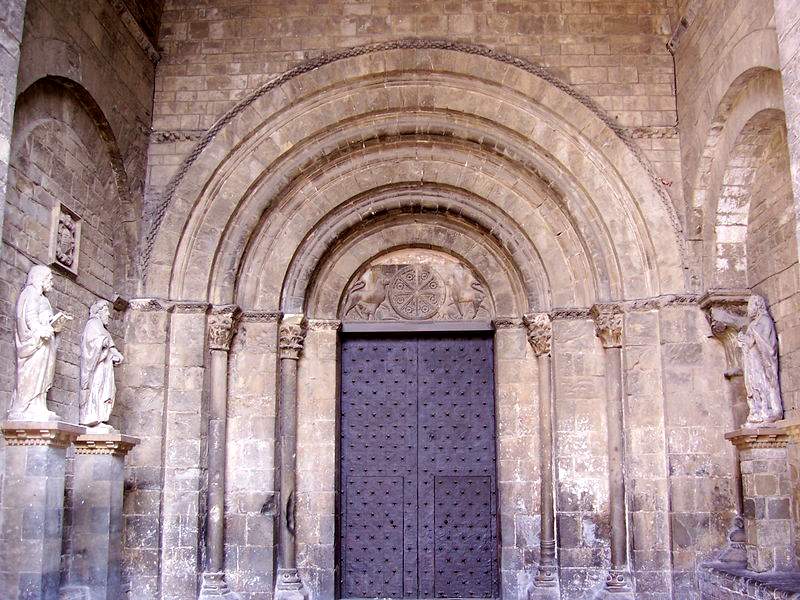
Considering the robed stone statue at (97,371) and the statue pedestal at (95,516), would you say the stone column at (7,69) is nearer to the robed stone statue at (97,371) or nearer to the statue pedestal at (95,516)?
the robed stone statue at (97,371)

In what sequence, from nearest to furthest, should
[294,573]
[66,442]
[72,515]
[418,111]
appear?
[66,442], [72,515], [294,573], [418,111]

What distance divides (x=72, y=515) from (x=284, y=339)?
325 centimetres

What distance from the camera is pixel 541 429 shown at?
36.9ft

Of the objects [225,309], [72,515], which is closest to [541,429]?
[225,309]

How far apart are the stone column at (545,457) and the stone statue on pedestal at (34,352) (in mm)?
5526

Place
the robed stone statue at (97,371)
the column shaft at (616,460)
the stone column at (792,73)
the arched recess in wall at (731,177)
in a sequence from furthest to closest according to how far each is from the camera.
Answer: the column shaft at (616,460) < the arched recess in wall at (731,177) < the robed stone statue at (97,371) < the stone column at (792,73)

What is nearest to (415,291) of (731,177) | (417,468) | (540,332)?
(540,332)

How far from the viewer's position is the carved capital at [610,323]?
1074 centimetres

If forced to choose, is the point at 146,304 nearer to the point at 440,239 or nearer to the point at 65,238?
the point at 65,238

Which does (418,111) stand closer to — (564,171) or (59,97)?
(564,171)

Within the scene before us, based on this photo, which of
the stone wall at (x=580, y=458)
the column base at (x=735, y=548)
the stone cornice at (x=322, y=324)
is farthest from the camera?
the stone cornice at (x=322, y=324)

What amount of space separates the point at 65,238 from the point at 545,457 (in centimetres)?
585

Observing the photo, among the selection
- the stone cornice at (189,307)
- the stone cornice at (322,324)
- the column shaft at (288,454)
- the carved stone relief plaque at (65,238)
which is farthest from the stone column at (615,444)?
the carved stone relief plaque at (65,238)

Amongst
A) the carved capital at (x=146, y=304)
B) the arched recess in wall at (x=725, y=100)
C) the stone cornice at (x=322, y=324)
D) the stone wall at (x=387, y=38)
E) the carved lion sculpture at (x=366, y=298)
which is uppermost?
the stone wall at (x=387, y=38)
